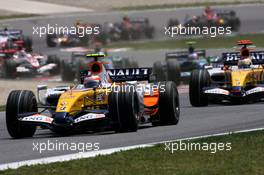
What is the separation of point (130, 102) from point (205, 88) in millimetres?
7059

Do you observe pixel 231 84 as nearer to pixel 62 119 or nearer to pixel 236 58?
pixel 236 58

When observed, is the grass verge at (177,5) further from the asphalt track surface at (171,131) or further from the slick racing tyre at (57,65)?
the asphalt track surface at (171,131)

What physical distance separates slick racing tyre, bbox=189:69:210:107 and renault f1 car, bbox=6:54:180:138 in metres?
4.61

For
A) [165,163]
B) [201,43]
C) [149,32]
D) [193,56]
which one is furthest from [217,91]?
[149,32]

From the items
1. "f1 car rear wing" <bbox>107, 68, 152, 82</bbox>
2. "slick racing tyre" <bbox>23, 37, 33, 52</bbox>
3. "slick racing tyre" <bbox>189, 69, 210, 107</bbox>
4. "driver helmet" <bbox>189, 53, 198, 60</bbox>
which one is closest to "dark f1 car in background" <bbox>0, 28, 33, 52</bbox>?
"slick racing tyre" <bbox>23, 37, 33, 52</bbox>

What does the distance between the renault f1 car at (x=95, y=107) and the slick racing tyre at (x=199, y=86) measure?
461cm

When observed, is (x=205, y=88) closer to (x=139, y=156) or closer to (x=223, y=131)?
(x=223, y=131)

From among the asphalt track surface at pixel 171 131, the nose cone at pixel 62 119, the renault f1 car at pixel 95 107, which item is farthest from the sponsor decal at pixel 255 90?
the nose cone at pixel 62 119

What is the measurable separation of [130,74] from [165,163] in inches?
267

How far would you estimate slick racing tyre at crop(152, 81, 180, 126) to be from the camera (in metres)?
18.2

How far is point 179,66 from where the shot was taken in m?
32.3

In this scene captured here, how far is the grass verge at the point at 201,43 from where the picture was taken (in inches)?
1829

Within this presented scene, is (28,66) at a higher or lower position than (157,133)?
higher

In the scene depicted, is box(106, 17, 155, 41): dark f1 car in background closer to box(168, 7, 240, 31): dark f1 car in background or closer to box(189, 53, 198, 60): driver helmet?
box(168, 7, 240, 31): dark f1 car in background
